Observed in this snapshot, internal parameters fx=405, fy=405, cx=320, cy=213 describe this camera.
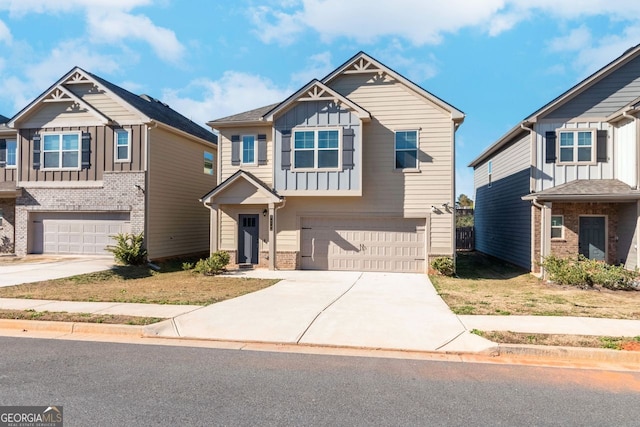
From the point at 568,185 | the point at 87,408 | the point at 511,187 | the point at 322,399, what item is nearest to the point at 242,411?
the point at 322,399

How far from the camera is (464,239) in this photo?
28047mm

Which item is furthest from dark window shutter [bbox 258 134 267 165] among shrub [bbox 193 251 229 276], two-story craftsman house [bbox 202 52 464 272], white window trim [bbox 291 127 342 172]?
shrub [bbox 193 251 229 276]

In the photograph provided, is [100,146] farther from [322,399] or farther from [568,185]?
[568,185]

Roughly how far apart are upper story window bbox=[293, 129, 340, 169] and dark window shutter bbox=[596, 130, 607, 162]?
10154mm

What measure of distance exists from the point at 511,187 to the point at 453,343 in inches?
580

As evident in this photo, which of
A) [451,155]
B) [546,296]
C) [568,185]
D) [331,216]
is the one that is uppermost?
[451,155]

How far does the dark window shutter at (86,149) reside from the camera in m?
17.7

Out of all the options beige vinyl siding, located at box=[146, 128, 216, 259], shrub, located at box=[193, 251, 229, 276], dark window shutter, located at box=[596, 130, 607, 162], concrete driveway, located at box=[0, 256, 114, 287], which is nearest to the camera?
concrete driveway, located at box=[0, 256, 114, 287]

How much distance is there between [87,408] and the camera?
14.0 ft

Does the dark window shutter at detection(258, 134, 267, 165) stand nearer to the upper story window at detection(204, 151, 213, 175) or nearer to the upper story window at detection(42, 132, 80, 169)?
the upper story window at detection(204, 151, 213, 175)

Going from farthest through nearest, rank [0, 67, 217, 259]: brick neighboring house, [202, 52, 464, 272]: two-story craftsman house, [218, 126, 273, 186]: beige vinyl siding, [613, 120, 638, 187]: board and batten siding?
1. [0, 67, 217, 259]: brick neighboring house
2. [218, 126, 273, 186]: beige vinyl siding
3. [202, 52, 464, 272]: two-story craftsman house
4. [613, 120, 638, 187]: board and batten siding

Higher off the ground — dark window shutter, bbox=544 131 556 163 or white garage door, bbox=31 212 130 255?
dark window shutter, bbox=544 131 556 163

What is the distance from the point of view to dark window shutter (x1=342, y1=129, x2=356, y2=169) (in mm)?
15484

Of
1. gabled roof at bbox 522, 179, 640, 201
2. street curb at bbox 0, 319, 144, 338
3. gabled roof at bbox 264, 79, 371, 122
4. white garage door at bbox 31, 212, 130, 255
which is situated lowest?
street curb at bbox 0, 319, 144, 338
